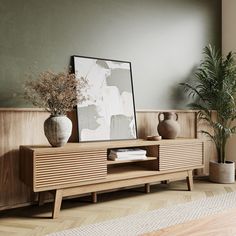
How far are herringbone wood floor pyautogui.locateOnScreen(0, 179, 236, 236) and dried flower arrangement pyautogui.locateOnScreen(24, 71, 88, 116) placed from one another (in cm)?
86

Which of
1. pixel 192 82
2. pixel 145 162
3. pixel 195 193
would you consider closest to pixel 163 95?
pixel 192 82

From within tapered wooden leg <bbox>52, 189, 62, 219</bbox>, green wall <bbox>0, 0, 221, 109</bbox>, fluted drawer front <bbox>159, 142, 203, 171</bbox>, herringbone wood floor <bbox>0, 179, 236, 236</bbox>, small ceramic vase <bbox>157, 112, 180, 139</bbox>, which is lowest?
herringbone wood floor <bbox>0, 179, 236, 236</bbox>

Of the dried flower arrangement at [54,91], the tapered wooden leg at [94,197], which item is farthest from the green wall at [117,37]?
the tapered wooden leg at [94,197]

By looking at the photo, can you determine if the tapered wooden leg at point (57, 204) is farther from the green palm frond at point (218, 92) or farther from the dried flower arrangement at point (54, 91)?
the green palm frond at point (218, 92)

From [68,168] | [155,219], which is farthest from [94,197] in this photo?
[155,219]

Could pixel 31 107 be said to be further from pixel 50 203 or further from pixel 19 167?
pixel 50 203

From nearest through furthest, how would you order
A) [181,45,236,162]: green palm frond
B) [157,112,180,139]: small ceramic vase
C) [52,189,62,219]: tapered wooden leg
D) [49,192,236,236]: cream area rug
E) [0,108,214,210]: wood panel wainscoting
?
[49,192,236,236]: cream area rug < [52,189,62,219]: tapered wooden leg < [0,108,214,210]: wood panel wainscoting < [157,112,180,139]: small ceramic vase < [181,45,236,162]: green palm frond

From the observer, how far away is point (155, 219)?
231 centimetres

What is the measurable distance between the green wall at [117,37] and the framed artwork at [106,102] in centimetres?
11

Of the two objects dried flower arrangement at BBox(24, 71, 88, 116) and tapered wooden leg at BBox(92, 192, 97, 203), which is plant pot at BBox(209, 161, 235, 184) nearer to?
tapered wooden leg at BBox(92, 192, 97, 203)

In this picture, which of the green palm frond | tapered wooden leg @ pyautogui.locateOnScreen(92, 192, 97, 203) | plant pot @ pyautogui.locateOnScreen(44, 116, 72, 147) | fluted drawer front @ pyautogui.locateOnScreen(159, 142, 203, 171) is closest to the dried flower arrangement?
plant pot @ pyautogui.locateOnScreen(44, 116, 72, 147)

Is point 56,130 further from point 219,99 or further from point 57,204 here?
point 219,99

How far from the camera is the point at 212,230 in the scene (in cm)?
111

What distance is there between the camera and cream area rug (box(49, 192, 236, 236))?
2.07 metres
